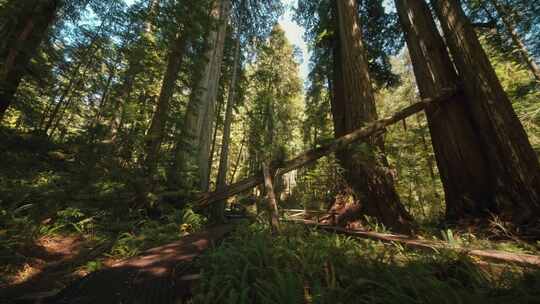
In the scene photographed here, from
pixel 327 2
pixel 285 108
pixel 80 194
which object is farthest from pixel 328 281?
pixel 285 108

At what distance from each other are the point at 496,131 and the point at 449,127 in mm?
1079

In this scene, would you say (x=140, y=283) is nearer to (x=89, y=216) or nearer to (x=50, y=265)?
(x=50, y=265)

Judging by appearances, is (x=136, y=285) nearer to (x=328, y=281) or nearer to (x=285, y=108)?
(x=328, y=281)

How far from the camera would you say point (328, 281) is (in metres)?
1.79

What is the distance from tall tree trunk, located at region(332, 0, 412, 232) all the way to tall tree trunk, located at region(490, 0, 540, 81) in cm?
438

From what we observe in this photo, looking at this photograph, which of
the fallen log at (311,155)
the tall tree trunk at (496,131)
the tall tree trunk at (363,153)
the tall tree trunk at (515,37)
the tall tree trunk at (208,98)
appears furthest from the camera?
the tall tree trunk at (208,98)

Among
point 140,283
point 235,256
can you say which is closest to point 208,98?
point 235,256

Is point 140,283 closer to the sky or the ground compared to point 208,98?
closer to the ground

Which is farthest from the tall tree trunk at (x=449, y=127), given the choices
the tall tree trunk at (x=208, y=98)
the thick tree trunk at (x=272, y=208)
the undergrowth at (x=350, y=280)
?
the tall tree trunk at (x=208, y=98)

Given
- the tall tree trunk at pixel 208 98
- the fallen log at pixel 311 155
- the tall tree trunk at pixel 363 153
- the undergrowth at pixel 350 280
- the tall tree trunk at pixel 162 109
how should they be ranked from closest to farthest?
the undergrowth at pixel 350 280 < the fallen log at pixel 311 155 < the tall tree trunk at pixel 363 153 < the tall tree trunk at pixel 162 109 < the tall tree trunk at pixel 208 98

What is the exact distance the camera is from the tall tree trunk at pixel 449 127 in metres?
4.92

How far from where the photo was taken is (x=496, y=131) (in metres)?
4.38

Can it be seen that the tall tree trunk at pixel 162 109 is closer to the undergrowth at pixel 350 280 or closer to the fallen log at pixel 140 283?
the fallen log at pixel 140 283

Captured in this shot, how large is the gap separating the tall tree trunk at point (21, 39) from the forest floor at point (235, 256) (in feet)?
7.48
